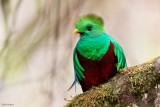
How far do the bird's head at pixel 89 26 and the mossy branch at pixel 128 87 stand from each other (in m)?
0.85

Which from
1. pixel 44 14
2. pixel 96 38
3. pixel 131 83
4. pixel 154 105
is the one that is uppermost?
pixel 44 14

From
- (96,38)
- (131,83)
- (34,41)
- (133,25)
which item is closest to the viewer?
(131,83)

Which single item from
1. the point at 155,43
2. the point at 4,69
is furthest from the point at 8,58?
the point at 155,43

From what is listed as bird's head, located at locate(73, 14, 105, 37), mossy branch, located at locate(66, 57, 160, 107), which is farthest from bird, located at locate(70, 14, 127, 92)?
mossy branch, located at locate(66, 57, 160, 107)

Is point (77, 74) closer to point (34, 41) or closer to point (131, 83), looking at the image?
point (34, 41)

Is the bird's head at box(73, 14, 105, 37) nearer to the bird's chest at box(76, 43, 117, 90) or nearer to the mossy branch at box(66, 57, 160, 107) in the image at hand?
the bird's chest at box(76, 43, 117, 90)

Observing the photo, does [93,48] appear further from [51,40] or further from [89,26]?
[51,40]

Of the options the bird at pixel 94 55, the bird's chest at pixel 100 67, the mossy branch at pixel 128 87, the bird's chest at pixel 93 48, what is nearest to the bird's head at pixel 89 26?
the bird at pixel 94 55

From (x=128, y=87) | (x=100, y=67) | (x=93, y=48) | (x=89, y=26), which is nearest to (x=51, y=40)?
(x=89, y=26)

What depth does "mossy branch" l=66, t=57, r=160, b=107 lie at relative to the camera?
2.46 m

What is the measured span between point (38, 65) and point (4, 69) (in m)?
2.97

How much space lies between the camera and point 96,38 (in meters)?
3.33

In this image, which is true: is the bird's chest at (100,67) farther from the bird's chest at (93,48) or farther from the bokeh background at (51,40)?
the bokeh background at (51,40)

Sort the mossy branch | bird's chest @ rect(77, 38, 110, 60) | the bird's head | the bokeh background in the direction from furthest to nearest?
the bird's head, bird's chest @ rect(77, 38, 110, 60), the bokeh background, the mossy branch
